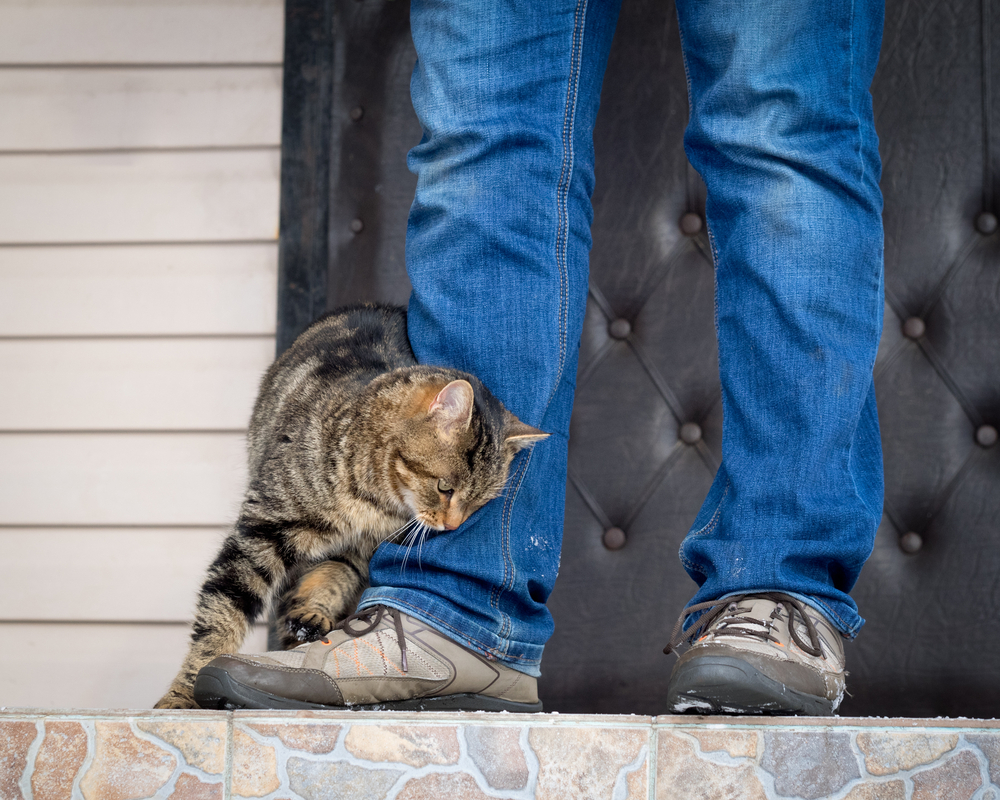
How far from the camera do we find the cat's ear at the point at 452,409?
3.08 feet

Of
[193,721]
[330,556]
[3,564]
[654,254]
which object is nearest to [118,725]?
[193,721]

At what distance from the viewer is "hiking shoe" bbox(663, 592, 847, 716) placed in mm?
691

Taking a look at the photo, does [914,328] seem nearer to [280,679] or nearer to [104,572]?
[280,679]

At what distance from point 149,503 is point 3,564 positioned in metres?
0.28

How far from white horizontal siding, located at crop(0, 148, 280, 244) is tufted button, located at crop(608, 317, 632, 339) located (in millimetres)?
682

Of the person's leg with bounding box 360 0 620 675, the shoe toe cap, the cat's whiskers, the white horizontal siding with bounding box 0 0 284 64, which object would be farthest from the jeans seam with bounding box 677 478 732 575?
the white horizontal siding with bounding box 0 0 284 64

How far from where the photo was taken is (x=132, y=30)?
1.47 meters

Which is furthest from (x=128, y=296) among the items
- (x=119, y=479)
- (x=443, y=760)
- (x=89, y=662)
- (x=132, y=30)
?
(x=443, y=760)

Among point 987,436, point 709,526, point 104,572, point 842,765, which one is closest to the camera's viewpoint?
point 842,765

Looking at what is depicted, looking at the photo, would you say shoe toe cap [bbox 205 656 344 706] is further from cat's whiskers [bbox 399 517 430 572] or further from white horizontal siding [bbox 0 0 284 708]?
white horizontal siding [bbox 0 0 284 708]

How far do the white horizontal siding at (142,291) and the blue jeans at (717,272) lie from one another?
1.94ft

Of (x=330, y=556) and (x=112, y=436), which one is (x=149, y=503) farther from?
(x=330, y=556)

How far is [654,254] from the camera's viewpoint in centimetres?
137

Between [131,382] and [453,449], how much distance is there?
724 millimetres
